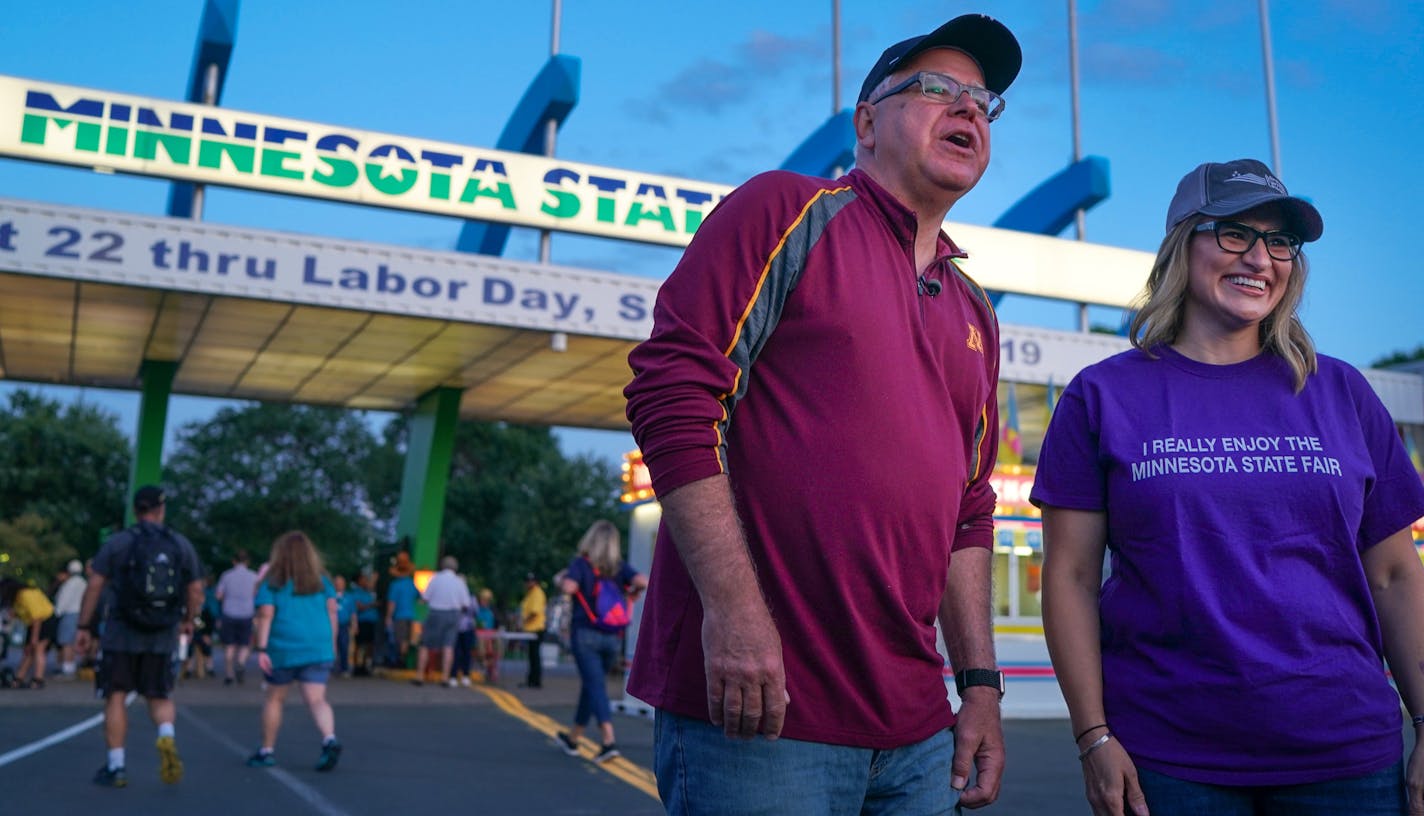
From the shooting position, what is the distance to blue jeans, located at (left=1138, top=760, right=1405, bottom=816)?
2408 millimetres

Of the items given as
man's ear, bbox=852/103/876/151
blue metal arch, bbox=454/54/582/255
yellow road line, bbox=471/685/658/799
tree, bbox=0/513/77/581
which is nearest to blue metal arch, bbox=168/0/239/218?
blue metal arch, bbox=454/54/582/255

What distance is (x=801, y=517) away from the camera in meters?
2.11

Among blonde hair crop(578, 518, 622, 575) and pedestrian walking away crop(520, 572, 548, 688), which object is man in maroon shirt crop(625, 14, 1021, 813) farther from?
pedestrian walking away crop(520, 572, 548, 688)

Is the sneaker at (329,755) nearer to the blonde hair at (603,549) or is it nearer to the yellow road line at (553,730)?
the yellow road line at (553,730)

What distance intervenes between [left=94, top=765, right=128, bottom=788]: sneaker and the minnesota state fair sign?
1100 cm

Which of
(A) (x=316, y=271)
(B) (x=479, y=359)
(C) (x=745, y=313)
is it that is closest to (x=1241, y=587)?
(C) (x=745, y=313)

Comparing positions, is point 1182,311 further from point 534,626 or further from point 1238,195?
point 534,626

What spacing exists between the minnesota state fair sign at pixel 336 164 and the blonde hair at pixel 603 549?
7.53 m

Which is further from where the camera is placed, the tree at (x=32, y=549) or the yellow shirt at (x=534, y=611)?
the tree at (x=32, y=549)

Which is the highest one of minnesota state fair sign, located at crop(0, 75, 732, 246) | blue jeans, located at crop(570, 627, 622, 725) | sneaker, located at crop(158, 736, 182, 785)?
minnesota state fair sign, located at crop(0, 75, 732, 246)

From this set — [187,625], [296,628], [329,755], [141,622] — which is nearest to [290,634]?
[296,628]

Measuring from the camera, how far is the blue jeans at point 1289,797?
2408 mm

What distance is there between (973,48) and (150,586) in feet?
24.3

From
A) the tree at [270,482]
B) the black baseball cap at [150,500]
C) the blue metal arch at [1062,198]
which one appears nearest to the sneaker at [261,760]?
the black baseball cap at [150,500]
